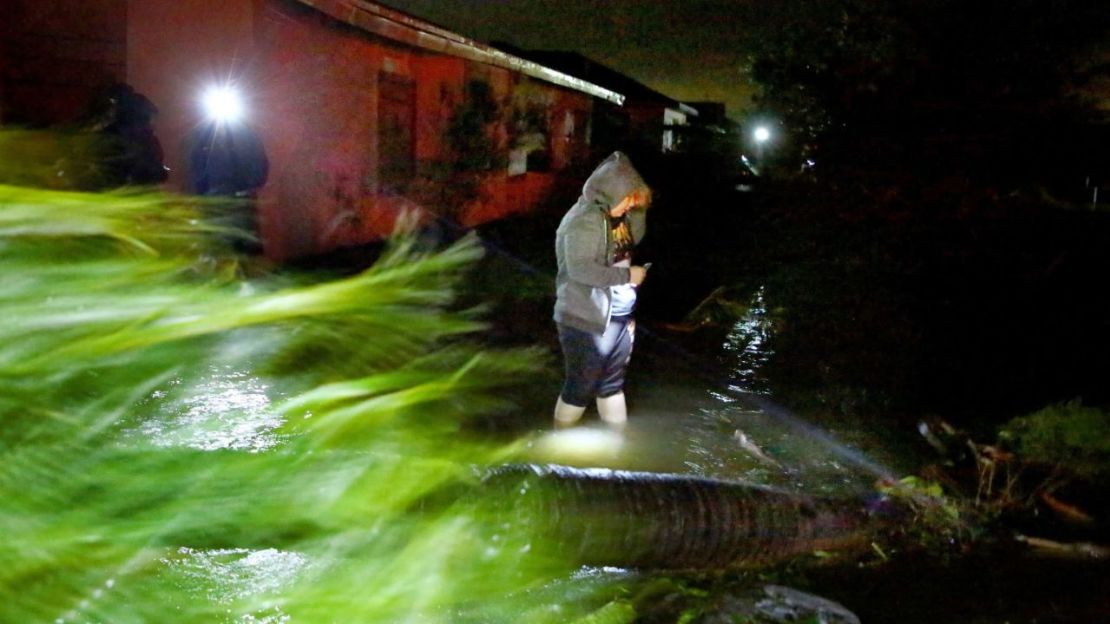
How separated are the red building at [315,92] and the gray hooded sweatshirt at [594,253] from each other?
3.68 m

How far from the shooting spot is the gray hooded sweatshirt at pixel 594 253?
5.25 m

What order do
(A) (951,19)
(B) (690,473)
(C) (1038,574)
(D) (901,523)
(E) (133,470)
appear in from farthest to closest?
(A) (951,19) < (B) (690,473) < (D) (901,523) < (C) (1038,574) < (E) (133,470)

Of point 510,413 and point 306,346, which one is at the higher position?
point 306,346

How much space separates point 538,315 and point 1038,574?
217 inches

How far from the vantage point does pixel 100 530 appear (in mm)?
2398

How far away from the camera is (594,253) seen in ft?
17.2

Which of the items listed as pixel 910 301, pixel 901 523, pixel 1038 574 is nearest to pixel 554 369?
pixel 901 523

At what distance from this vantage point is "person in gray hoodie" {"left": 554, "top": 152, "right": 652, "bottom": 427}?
5.26m

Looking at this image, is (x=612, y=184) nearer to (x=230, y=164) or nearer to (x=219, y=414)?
(x=219, y=414)

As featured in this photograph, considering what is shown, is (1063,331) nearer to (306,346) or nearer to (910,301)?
(910,301)

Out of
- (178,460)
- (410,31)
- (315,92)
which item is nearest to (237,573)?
(178,460)

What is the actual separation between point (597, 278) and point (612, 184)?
514 millimetres

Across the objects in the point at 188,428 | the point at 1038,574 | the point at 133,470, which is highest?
the point at 133,470

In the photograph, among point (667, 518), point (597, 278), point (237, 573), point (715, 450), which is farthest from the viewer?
point (715, 450)
